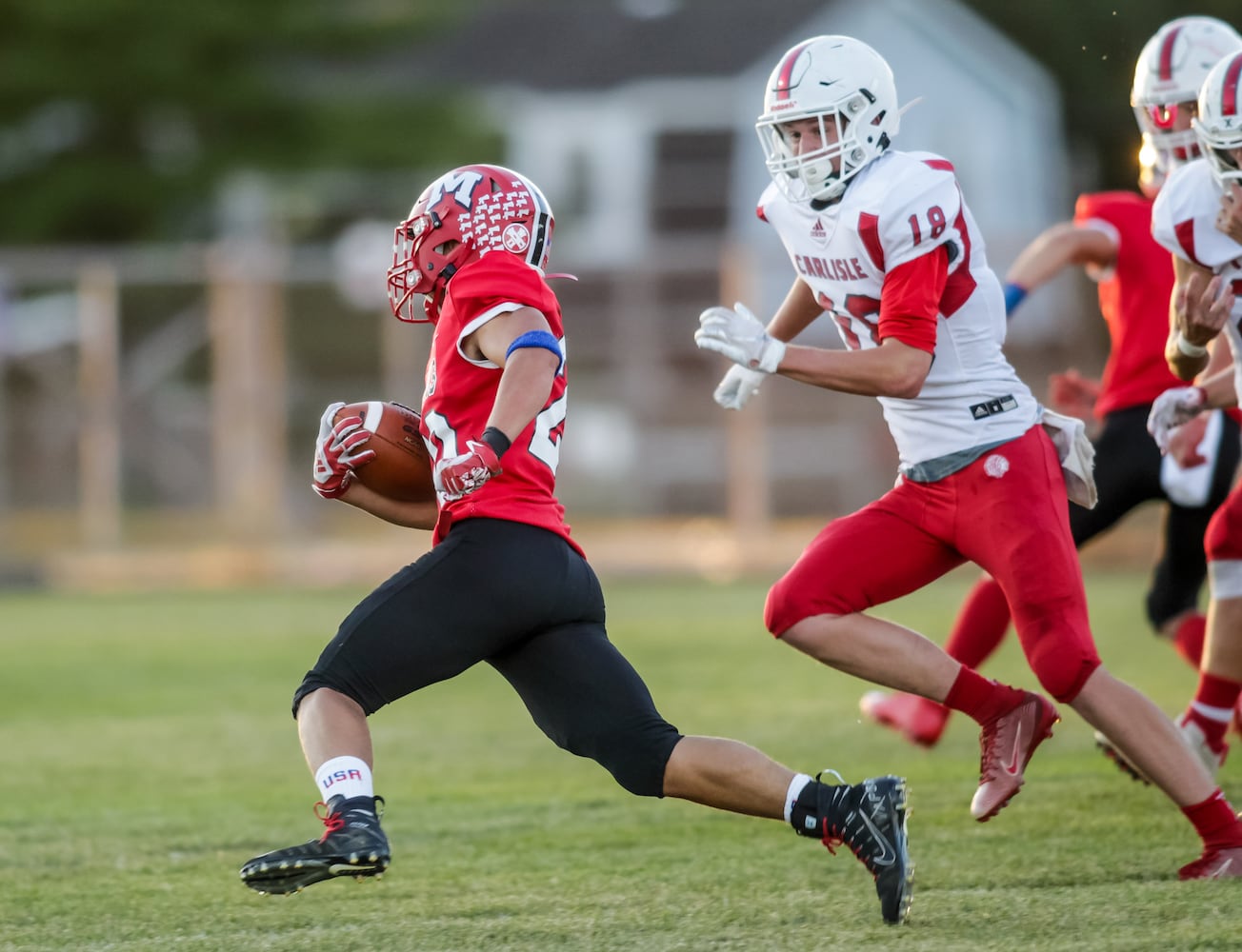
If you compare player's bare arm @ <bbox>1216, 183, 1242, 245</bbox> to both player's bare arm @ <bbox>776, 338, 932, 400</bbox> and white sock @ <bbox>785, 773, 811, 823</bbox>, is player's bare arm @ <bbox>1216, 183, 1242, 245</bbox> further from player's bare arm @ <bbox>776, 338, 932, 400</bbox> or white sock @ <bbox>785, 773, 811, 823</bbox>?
white sock @ <bbox>785, 773, 811, 823</bbox>

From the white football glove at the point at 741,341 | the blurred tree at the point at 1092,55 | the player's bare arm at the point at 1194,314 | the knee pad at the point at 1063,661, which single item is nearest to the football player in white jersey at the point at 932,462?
the knee pad at the point at 1063,661

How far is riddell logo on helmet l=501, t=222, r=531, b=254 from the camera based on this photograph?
411 centimetres

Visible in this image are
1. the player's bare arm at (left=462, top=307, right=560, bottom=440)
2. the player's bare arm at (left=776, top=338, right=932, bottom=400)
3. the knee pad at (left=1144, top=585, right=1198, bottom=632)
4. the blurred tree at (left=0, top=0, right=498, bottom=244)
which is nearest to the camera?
the player's bare arm at (left=462, top=307, right=560, bottom=440)

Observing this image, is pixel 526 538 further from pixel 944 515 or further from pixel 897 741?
pixel 897 741

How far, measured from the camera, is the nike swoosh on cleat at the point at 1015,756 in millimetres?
4254

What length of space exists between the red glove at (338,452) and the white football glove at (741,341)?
850 millimetres

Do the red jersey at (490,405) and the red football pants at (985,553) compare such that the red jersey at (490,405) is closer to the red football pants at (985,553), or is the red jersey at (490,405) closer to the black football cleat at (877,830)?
the red football pants at (985,553)

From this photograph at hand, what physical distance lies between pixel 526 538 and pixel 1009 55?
71.6 ft

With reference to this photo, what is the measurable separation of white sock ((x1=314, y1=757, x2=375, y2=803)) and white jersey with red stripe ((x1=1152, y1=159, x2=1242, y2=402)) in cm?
236

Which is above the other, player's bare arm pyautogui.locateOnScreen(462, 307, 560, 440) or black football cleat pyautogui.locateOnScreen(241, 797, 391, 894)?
player's bare arm pyautogui.locateOnScreen(462, 307, 560, 440)

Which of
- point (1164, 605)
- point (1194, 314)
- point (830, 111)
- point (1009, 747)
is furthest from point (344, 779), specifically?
point (1164, 605)

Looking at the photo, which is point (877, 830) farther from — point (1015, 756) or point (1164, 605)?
point (1164, 605)

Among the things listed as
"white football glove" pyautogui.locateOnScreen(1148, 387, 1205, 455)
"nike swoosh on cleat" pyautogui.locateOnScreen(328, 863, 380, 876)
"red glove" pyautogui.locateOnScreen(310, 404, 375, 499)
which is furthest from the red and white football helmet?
"white football glove" pyautogui.locateOnScreen(1148, 387, 1205, 455)

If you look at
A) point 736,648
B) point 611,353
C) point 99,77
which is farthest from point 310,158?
point 736,648
